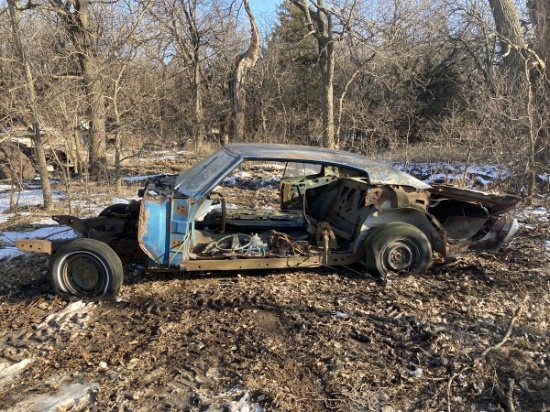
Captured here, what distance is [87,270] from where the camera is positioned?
4273 mm

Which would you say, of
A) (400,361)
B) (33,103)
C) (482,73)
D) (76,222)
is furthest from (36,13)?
(482,73)

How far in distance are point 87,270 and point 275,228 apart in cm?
222

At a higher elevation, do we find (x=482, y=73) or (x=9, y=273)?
(x=482, y=73)

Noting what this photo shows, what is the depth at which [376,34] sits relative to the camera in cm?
1404

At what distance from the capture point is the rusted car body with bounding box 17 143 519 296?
4273 millimetres

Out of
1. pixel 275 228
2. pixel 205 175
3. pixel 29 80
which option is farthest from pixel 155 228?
pixel 29 80

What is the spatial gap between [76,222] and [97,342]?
1.81 m

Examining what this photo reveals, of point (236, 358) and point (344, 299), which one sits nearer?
A: point (236, 358)

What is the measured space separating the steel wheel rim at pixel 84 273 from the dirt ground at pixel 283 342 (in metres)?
0.16

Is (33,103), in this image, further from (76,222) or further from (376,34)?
(376,34)

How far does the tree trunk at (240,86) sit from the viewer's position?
1923cm

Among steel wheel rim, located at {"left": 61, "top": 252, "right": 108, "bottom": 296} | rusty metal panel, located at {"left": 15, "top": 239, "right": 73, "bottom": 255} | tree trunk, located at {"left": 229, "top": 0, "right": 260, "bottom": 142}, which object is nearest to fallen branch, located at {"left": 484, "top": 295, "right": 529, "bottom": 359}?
steel wheel rim, located at {"left": 61, "top": 252, "right": 108, "bottom": 296}

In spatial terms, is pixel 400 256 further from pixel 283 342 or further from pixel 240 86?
pixel 240 86

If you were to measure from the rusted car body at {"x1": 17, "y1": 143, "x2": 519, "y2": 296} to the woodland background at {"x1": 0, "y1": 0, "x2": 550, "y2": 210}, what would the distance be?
3943 mm
